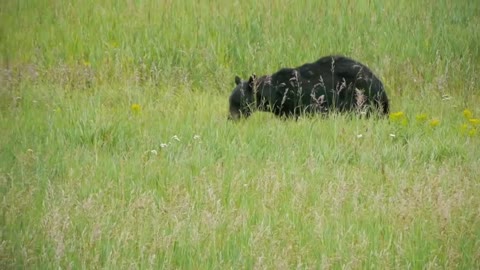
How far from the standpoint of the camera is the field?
14.7 ft

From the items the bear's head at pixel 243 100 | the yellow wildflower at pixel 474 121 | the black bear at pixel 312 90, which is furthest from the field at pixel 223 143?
the black bear at pixel 312 90

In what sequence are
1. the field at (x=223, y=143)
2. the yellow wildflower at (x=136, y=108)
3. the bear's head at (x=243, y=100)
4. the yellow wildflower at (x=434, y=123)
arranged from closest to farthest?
1. the field at (x=223, y=143)
2. the yellow wildflower at (x=434, y=123)
3. the yellow wildflower at (x=136, y=108)
4. the bear's head at (x=243, y=100)

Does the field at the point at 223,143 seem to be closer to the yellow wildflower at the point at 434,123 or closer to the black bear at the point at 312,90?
the yellow wildflower at the point at 434,123

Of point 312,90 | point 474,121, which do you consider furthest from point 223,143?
point 474,121

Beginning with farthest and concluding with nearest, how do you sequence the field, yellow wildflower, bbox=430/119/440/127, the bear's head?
the bear's head → yellow wildflower, bbox=430/119/440/127 → the field

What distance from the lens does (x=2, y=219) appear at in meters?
4.61

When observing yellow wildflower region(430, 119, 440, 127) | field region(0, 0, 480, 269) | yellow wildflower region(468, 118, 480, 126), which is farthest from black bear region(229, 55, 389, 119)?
yellow wildflower region(468, 118, 480, 126)

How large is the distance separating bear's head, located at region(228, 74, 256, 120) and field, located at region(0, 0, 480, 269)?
170mm

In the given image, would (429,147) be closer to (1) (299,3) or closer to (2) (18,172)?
(2) (18,172)

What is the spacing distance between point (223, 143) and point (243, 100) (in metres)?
1.49

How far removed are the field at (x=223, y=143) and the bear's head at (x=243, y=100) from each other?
0.56 feet

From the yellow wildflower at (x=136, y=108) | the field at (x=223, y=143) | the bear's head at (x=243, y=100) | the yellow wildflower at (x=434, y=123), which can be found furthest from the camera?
the bear's head at (x=243, y=100)

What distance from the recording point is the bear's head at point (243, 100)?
8094mm

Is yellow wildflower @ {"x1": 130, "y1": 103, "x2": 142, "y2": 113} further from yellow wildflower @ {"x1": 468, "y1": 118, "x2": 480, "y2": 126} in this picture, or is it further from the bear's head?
yellow wildflower @ {"x1": 468, "y1": 118, "x2": 480, "y2": 126}
